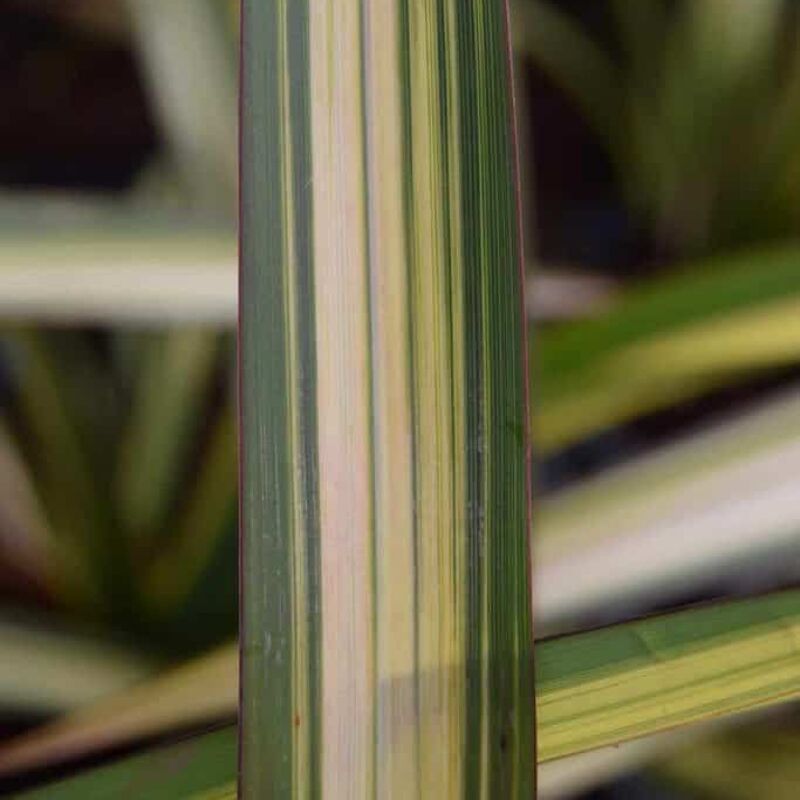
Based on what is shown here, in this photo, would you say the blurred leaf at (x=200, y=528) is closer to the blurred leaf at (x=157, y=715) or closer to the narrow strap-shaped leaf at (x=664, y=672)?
the blurred leaf at (x=157, y=715)

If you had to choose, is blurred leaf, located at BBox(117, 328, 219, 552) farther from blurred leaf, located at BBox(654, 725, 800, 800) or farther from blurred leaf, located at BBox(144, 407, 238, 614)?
blurred leaf, located at BBox(654, 725, 800, 800)

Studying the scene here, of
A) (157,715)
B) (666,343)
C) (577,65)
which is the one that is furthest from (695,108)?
(157,715)

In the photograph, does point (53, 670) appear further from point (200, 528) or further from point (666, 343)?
point (666, 343)

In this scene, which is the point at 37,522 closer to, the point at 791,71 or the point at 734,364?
the point at 734,364

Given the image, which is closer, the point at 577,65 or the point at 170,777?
the point at 170,777

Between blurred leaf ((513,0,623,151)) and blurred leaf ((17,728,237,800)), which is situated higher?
blurred leaf ((513,0,623,151))

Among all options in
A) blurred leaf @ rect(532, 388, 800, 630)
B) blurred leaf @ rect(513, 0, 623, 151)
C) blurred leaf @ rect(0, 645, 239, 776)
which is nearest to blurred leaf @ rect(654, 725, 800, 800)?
blurred leaf @ rect(532, 388, 800, 630)

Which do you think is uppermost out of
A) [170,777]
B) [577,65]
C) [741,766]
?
[577,65]

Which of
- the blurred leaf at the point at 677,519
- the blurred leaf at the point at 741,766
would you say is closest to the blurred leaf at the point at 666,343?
the blurred leaf at the point at 677,519

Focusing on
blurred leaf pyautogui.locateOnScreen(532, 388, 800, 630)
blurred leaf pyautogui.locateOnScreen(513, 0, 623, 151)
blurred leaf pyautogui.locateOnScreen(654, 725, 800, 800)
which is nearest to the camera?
blurred leaf pyautogui.locateOnScreen(532, 388, 800, 630)

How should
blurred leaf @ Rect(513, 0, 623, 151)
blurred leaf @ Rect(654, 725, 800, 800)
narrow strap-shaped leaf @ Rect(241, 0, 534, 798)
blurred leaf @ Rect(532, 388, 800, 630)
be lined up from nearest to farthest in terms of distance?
narrow strap-shaped leaf @ Rect(241, 0, 534, 798) < blurred leaf @ Rect(532, 388, 800, 630) < blurred leaf @ Rect(654, 725, 800, 800) < blurred leaf @ Rect(513, 0, 623, 151)

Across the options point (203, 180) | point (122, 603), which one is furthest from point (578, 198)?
point (122, 603)
